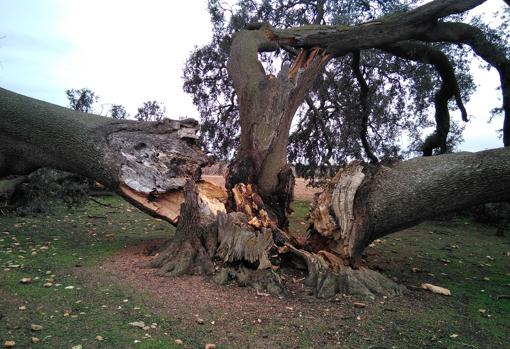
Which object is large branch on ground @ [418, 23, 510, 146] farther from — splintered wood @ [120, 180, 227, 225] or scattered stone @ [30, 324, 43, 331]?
scattered stone @ [30, 324, 43, 331]

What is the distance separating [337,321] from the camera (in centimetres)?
356

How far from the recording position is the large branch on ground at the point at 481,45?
601 cm

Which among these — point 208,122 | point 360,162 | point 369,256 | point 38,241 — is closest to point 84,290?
point 38,241

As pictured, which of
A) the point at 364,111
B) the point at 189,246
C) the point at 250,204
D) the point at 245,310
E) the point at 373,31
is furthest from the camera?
the point at 364,111

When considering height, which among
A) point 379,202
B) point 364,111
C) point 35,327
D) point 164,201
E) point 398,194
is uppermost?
point 364,111

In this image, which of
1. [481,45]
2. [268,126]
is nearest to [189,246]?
[268,126]

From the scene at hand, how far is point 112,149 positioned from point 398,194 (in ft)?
10.9

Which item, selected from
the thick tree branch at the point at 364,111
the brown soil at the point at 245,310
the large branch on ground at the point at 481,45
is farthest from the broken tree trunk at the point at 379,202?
the thick tree branch at the point at 364,111

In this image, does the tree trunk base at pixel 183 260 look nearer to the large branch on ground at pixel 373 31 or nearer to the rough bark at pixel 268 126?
the rough bark at pixel 268 126

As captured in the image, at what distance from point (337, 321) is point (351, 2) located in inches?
309

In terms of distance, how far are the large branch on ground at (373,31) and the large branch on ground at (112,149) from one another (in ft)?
9.02

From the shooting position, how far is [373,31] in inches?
261

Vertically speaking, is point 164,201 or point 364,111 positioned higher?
point 364,111

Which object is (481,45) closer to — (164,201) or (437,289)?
(437,289)
